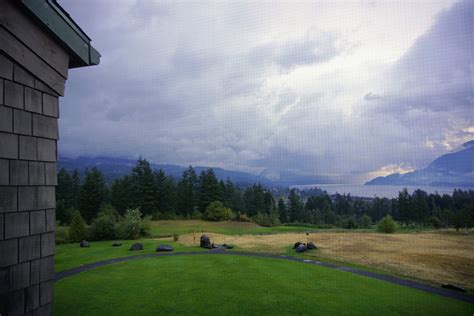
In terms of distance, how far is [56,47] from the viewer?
3977mm

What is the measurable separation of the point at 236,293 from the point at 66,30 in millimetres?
8372

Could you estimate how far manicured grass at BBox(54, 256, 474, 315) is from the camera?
7359 mm

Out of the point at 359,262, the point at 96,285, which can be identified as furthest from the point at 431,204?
the point at 96,285

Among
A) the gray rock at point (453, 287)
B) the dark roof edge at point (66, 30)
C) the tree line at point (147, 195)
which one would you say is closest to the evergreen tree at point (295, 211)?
the tree line at point (147, 195)

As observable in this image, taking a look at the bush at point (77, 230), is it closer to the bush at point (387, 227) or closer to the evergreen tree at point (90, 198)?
the evergreen tree at point (90, 198)

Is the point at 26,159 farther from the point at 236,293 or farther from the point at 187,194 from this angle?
the point at 187,194

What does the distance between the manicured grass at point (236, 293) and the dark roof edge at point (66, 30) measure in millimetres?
6368

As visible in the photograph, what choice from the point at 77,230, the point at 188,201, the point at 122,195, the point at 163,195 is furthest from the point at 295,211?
the point at 77,230

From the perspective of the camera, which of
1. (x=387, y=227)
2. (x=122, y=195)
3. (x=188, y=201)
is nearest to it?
(x=387, y=227)

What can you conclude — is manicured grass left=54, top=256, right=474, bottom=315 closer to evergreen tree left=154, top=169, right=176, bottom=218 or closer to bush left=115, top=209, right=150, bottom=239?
bush left=115, top=209, right=150, bottom=239

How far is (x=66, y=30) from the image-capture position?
401 centimetres

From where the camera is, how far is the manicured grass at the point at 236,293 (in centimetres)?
736

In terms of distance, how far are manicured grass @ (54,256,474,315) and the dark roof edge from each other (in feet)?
20.9

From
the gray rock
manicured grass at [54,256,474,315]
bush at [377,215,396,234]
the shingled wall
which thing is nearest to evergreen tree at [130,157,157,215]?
manicured grass at [54,256,474,315]
